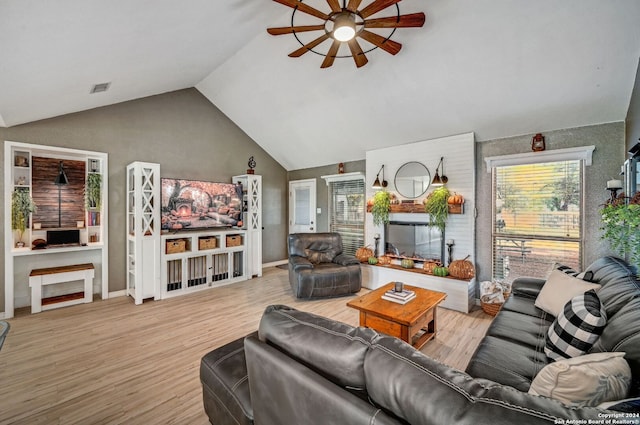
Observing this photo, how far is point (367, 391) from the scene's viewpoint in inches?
38.2

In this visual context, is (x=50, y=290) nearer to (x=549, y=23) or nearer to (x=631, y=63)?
(x=549, y=23)

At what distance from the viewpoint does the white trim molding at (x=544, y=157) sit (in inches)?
130

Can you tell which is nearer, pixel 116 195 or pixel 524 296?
pixel 524 296

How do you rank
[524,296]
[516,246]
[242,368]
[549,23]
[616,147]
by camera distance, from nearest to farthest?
1. [242,368]
2. [549,23]
3. [524,296]
4. [616,147]
5. [516,246]

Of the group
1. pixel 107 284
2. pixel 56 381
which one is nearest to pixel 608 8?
pixel 56 381

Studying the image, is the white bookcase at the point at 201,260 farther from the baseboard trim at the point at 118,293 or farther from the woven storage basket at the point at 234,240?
the baseboard trim at the point at 118,293

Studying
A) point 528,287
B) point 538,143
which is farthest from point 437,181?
point 528,287

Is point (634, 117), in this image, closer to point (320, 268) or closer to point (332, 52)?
point (332, 52)

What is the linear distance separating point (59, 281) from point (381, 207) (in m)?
4.92

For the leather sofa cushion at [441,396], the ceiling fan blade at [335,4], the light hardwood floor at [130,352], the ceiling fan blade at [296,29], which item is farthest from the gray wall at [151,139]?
the leather sofa cushion at [441,396]

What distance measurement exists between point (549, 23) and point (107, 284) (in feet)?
21.0

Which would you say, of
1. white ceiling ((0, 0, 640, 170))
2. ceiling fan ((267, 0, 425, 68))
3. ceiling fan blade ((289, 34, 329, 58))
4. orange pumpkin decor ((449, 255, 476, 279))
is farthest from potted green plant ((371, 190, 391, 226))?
ceiling fan blade ((289, 34, 329, 58))

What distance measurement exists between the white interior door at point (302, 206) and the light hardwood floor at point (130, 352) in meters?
2.54

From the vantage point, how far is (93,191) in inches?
162
